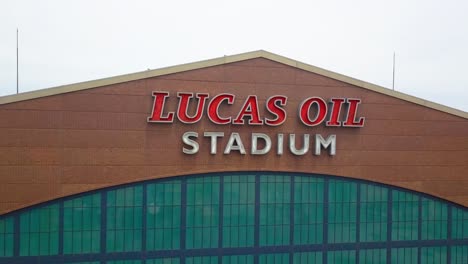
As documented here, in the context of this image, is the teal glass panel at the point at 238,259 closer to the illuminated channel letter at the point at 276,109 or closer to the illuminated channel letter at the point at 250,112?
the illuminated channel letter at the point at 250,112

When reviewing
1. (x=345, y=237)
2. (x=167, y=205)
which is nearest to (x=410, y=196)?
(x=345, y=237)

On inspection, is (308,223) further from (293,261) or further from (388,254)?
(388,254)

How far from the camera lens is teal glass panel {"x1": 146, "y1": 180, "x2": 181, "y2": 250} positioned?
127 ft

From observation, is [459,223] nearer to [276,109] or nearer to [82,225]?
[276,109]

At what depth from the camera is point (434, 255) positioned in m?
45.5

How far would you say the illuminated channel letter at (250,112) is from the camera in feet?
131

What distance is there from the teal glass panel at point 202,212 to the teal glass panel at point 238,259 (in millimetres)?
1599

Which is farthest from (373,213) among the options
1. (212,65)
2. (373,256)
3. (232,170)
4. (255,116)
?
(212,65)

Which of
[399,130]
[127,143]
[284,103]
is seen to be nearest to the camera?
[127,143]

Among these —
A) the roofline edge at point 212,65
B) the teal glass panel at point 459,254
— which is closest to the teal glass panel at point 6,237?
the roofline edge at point 212,65

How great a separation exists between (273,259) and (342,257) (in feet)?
22.0

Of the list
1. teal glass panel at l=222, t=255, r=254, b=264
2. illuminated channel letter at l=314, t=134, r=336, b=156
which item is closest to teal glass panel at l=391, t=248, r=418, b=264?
illuminated channel letter at l=314, t=134, r=336, b=156

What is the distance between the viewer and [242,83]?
1580 inches

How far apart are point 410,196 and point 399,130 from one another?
6536mm
